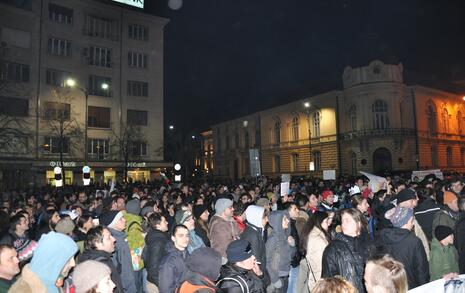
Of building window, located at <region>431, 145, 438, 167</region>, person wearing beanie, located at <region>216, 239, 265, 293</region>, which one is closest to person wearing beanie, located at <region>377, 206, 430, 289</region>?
person wearing beanie, located at <region>216, 239, 265, 293</region>

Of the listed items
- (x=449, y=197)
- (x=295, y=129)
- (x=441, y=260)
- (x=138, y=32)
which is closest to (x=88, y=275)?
(x=441, y=260)

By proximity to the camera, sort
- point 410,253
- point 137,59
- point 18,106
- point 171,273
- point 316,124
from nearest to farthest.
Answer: point 410,253 → point 171,273 → point 18,106 → point 137,59 → point 316,124

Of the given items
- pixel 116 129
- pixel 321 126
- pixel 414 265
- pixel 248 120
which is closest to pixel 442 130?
pixel 321 126

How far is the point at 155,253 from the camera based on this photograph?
5906mm

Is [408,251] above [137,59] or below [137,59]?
below

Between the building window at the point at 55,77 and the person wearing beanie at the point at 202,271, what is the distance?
44.2 m

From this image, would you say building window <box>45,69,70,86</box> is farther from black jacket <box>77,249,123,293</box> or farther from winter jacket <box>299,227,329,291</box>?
winter jacket <box>299,227,329,291</box>

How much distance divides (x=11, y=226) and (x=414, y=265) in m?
7.20

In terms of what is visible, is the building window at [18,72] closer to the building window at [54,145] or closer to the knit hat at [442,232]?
the building window at [54,145]

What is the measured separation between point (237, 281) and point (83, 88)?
44.9 meters

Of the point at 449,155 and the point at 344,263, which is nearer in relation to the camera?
the point at 344,263

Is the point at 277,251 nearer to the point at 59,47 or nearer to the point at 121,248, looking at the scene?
the point at 121,248

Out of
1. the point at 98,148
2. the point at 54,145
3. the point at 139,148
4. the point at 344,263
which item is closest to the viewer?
the point at 344,263

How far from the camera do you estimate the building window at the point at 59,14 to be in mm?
42781
